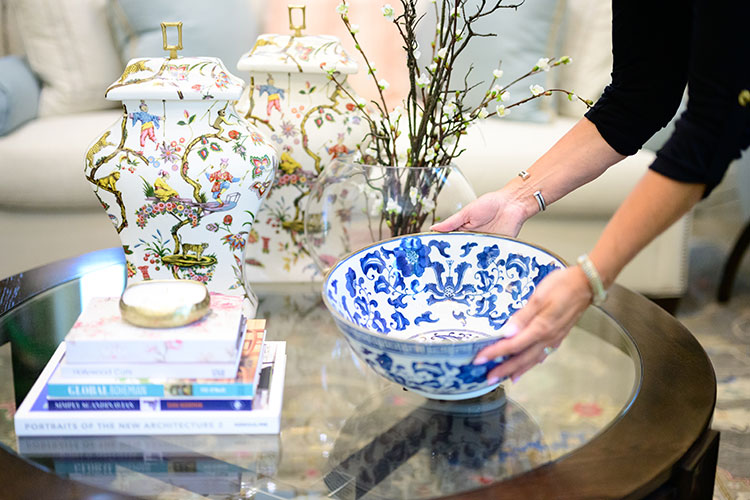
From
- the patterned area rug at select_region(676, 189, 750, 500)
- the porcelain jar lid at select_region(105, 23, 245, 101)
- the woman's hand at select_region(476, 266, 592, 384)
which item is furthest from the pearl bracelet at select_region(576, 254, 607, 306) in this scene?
the patterned area rug at select_region(676, 189, 750, 500)

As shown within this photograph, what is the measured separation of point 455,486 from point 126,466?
1.08 feet

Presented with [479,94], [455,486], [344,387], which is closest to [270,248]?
[344,387]

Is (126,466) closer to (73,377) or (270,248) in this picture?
(73,377)

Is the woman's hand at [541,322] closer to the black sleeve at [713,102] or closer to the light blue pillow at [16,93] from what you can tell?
the black sleeve at [713,102]

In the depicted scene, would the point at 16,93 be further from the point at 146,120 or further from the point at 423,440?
the point at 423,440

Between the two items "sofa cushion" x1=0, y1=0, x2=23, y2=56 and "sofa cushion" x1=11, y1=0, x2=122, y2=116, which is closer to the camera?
"sofa cushion" x1=11, y1=0, x2=122, y2=116

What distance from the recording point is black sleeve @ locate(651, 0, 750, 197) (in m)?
0.74

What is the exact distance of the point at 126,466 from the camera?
784 millimetres

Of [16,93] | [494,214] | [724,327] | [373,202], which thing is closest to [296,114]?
[373,202]

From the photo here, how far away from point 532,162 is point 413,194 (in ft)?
3.23

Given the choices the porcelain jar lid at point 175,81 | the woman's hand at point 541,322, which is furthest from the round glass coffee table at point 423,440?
the porcelain jar lid at point 175,81

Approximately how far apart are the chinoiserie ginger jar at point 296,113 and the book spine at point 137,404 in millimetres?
520

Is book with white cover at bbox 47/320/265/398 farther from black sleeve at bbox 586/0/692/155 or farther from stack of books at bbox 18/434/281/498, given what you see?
black sleeve at bbox 586/0/692/155

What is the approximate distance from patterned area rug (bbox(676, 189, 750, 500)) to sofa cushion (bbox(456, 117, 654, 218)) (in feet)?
1.42
